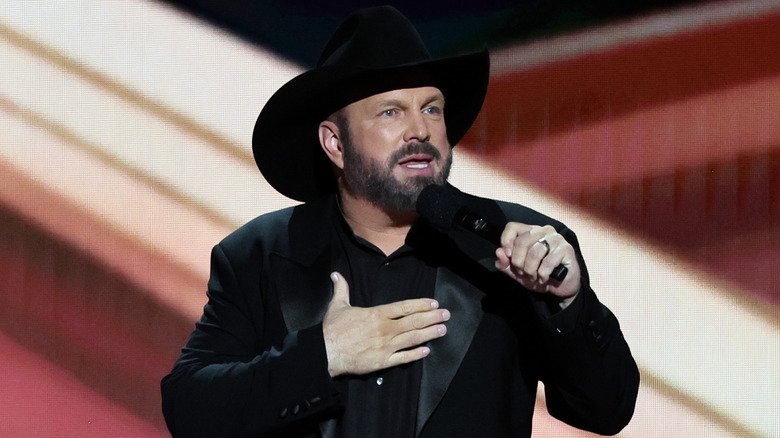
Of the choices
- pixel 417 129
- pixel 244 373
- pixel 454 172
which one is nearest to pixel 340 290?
pixel 244 373

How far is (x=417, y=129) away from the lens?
6.86 feet

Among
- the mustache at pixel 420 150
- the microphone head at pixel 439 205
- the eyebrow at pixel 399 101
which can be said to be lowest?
the microphone head at pixel 439 205

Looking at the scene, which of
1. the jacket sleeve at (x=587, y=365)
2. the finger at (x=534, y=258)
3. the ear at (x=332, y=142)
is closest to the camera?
the finger at (x=534, y=258)

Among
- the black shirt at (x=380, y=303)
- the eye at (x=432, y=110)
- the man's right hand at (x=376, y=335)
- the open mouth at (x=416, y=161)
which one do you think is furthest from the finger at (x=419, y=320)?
the eye at (x=432, y=110)

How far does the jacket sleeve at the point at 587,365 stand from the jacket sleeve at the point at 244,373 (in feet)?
1.32

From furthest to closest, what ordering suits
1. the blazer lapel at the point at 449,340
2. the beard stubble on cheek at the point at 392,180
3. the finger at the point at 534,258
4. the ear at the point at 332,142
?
the ear at the point at 332,142 → the beard stubble on cheek at the point at 392,180 → the blazer lapel at the point at 449,340 → the finger at the point at 534,258

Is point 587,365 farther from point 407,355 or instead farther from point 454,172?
point 454,172

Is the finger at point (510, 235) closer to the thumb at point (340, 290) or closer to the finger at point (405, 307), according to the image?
the finger at point (405, 307)

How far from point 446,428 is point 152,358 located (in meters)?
1.37

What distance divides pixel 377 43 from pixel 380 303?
0.54 metres

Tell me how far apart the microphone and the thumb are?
203mm

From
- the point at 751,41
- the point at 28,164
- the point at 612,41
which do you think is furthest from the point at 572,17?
the point at 28,164

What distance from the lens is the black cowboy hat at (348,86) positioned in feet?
7.07

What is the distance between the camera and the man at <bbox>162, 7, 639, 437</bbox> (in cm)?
190
